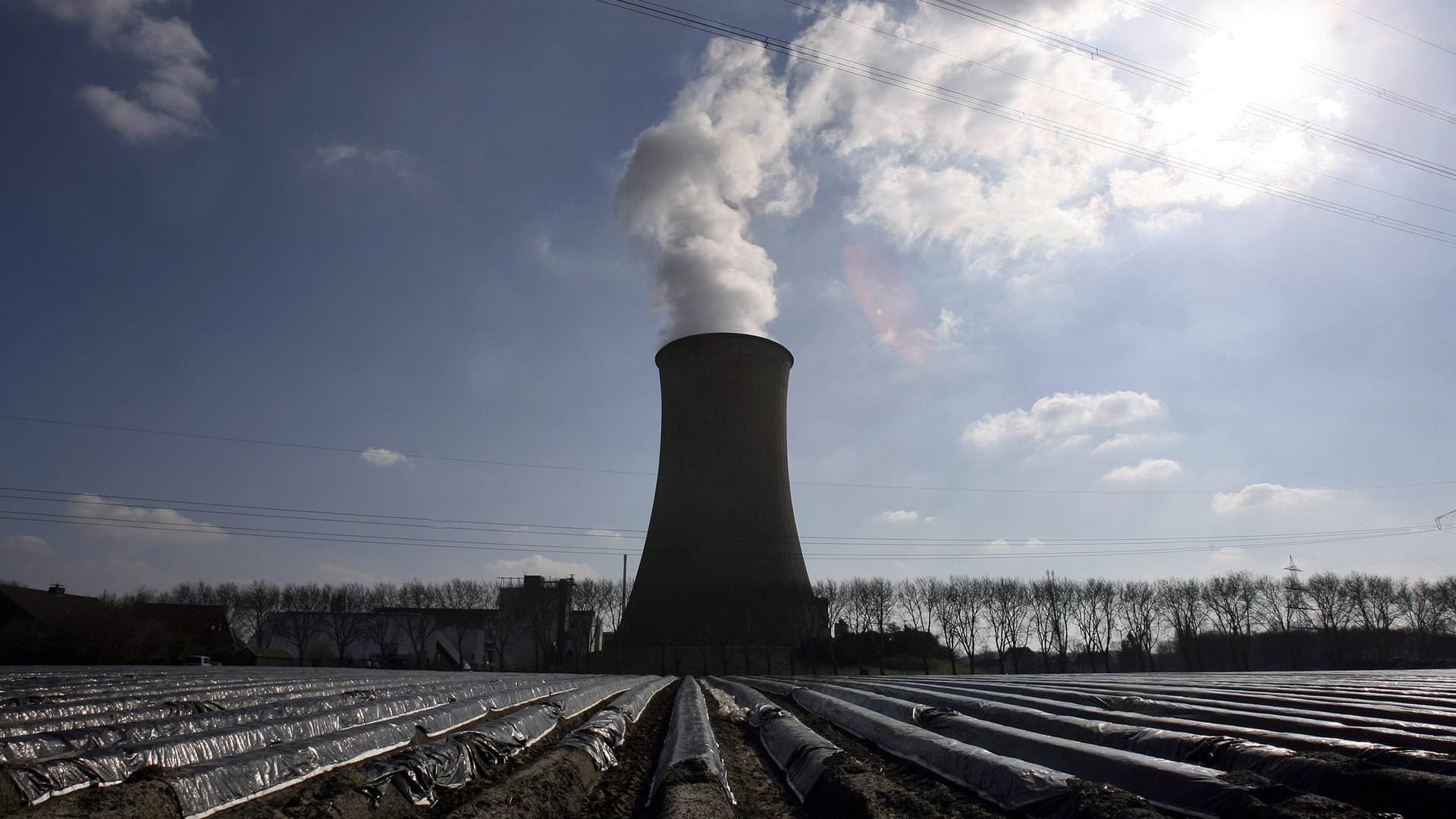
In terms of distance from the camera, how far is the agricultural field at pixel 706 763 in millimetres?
2348

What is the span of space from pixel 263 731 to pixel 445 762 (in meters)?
1.29

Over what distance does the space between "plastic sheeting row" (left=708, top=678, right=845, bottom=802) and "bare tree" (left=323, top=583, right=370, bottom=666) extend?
35641 millimetres

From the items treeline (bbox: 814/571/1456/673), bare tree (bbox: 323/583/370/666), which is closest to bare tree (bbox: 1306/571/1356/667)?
treeline (bbox: 814/571/1456/673)

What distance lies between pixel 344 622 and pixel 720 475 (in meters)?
25.9

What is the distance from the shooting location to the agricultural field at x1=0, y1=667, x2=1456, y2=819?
2.35m

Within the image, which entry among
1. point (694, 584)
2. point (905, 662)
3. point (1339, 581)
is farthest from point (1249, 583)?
point (694, 584)

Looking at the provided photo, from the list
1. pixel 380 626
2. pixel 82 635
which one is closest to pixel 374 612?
pixel 380 626

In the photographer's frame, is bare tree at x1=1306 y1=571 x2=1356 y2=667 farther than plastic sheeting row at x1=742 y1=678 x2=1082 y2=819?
Yes

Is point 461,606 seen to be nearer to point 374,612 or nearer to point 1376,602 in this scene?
point 374,612

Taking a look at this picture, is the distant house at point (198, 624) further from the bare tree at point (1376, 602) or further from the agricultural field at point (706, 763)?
the bare tree at point (1376, 602)

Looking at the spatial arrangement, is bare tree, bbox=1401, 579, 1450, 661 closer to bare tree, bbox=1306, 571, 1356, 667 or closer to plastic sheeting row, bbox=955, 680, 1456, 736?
bare tree, bbox=1306, 571, 1356, 667

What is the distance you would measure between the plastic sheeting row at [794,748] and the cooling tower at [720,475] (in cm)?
1475

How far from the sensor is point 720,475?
826 inches

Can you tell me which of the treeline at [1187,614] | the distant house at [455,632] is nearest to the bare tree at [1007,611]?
the treeline at [1187,614]
